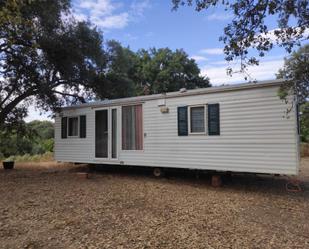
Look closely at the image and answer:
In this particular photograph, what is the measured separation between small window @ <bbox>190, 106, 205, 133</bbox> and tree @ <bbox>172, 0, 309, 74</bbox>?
1940 millimetres

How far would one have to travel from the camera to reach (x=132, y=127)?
9102 mm

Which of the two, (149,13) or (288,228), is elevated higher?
(149,13)

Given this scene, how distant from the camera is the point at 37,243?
3.72 m

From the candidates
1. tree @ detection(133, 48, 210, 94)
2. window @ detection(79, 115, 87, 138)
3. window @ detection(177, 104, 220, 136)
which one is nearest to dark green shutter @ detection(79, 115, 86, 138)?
window @ detection(79, 115, 87, 138)

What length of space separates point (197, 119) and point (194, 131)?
33cm

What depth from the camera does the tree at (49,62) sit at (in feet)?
31.8

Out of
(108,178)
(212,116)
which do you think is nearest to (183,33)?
(212,116)

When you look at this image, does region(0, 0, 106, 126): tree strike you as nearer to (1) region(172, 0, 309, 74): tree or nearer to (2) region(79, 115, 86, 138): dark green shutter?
(2) region(79, 115, 86, 138): dark green shutter

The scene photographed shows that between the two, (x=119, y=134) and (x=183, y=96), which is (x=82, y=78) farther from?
(x=183, y=96)

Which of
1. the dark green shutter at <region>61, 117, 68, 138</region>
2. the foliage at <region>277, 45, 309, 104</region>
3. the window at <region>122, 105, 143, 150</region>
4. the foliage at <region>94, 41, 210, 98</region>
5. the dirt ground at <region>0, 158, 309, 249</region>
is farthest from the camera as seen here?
the foliage at <region>94, 41, 210, 98</region>

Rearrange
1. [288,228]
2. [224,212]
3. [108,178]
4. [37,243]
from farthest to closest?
1. [108,178]
2. [224,212]
3. [288,228]
4. [37,243]

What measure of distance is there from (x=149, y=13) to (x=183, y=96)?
147 inches

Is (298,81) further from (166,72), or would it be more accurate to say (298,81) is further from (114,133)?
(166,72)

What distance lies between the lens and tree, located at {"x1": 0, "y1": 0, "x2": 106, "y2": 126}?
9.69 m
